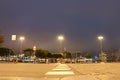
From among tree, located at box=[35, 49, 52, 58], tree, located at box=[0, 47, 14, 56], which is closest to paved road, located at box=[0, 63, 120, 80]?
tree, located at box=[0, 47, 14, 56]

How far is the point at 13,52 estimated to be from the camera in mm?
151375

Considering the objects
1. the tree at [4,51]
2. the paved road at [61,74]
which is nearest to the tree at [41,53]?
the tree at [4,51]

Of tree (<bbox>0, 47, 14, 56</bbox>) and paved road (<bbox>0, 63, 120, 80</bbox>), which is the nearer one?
paved road (<bbox>0, 63, 120, 80</bbox>)

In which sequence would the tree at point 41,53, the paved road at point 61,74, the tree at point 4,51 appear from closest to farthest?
the paved road at point 61,74 < the tree at point 4,51 < the tree at point 41,53

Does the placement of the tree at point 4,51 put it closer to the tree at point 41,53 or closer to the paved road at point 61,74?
the tree at point 41,53

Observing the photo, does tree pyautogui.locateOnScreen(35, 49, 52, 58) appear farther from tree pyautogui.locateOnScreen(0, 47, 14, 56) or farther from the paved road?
the paved road

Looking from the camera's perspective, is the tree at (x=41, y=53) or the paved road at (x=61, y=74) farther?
the tree at (x=41, y=53)

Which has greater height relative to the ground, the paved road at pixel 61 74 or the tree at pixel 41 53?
the tree at pixel 41 53

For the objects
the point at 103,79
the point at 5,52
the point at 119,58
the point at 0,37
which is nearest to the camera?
the point at 103,79

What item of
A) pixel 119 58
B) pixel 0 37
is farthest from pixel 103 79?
pixel 119 58

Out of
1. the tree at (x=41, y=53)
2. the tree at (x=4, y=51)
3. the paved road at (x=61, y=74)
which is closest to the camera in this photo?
the paved road at (x=61, y=74)

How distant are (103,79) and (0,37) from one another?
41820 millimetres

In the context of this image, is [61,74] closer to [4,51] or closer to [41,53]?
[4,51]

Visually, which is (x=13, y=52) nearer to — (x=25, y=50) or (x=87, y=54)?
(x=25, y=50)
